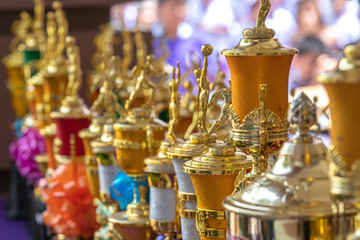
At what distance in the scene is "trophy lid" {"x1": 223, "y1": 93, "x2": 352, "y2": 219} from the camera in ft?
3.39

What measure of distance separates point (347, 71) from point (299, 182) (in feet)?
0.53

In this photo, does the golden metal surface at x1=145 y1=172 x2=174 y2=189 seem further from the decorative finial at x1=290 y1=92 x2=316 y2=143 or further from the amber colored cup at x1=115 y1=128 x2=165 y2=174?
the decorative finial at x1=290 y1=92 x2=316 y2=143

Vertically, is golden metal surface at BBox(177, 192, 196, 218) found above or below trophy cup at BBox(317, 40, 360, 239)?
below

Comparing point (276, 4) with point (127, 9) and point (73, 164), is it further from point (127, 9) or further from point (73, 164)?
point (73, 164)

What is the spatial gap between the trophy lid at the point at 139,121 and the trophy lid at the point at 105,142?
0.19m

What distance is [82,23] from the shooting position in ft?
15.4

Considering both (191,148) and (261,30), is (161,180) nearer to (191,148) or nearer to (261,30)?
(191,148)

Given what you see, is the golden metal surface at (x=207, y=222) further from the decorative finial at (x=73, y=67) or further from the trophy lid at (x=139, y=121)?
the decorative finial at (x=73, y=67)

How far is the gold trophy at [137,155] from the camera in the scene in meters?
1.81

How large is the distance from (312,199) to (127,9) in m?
7.37

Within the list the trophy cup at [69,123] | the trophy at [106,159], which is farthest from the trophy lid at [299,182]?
the trophy cup at [69,123]

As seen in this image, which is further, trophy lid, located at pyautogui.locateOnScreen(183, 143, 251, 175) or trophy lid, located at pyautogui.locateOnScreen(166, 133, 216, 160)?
trophy lid, located at pyautogui.locateOnScreen(166, 133, 216, 160)

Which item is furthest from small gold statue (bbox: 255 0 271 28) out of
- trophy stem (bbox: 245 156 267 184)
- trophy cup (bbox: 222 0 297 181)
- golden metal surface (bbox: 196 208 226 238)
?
golden metal surface (bbox: 196 208 226 238)

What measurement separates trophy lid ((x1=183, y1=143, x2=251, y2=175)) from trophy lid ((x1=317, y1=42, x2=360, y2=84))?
1.21 ft
